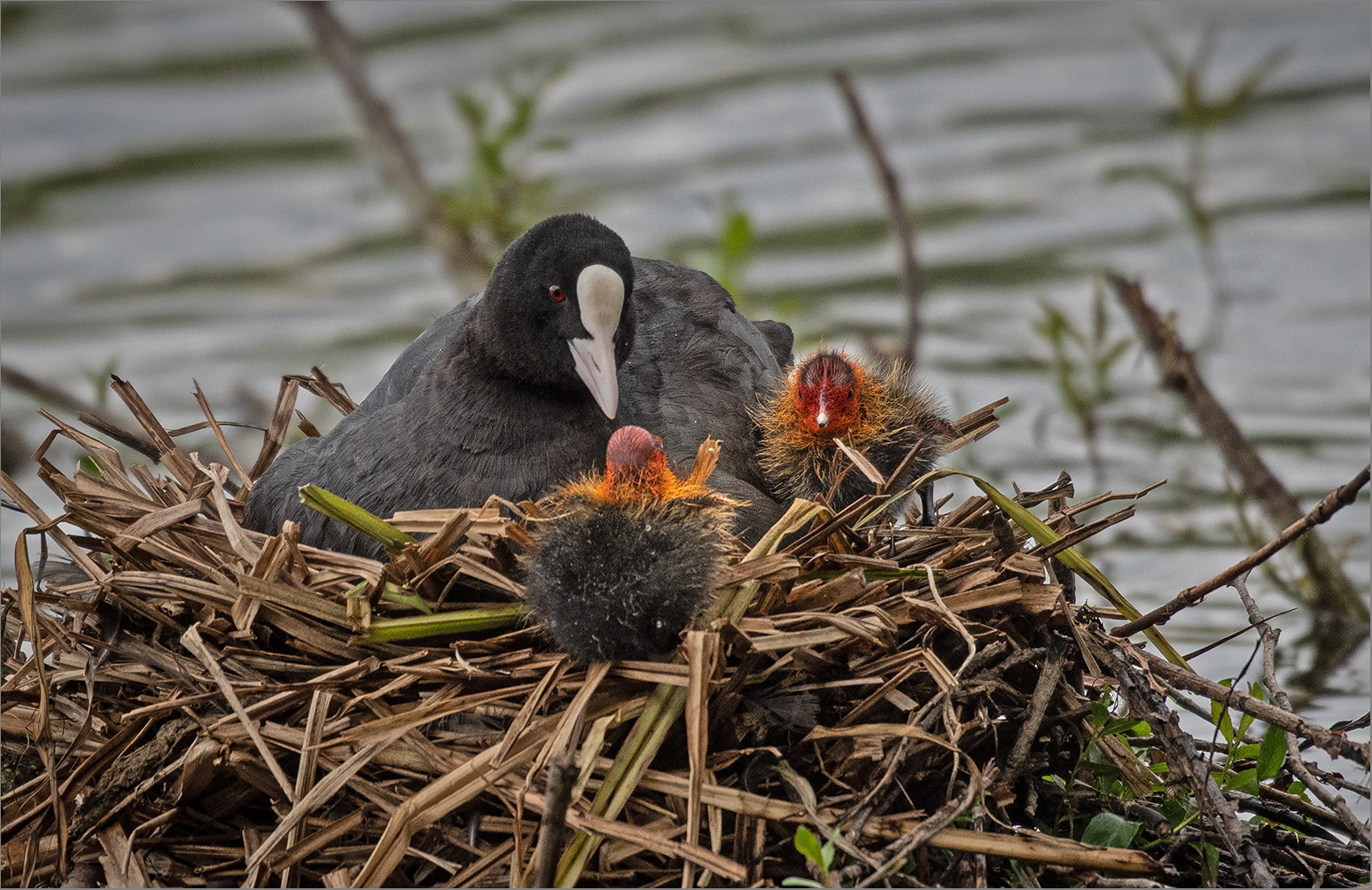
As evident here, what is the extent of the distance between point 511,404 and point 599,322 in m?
0.26

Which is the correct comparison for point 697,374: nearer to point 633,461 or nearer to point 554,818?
point 633,461

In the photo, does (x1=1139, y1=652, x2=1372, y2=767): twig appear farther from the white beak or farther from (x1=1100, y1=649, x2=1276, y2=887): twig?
the white beak

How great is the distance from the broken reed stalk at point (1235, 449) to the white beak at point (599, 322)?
176cm

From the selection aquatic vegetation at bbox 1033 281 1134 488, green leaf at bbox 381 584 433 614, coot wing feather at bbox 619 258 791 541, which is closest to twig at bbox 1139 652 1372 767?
coot wing feather at bbox 619 258 791 541

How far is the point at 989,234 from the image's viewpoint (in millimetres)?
5957

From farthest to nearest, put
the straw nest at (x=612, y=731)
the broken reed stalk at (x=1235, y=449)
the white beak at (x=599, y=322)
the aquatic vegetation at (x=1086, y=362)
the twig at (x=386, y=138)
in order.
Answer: the twig at (x=386, y=138) < the aquatic vegetation at (x=1086, y=362) < the broken reed stalk at (x=1235, y=449) < the white beak at (x=599, y=322) < the straw nest at (x=612, y=731)

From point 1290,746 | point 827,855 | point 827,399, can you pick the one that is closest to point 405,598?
point 827,855

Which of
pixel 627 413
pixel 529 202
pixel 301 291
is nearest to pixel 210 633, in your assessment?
pixel 627 413

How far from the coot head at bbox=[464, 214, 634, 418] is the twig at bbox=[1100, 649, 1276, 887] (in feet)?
3.33

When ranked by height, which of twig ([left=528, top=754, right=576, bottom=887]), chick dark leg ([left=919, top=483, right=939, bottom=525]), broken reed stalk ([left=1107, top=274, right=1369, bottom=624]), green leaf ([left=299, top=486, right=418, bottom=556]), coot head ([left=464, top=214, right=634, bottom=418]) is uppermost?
broken reed stalk ([left=1107, top=274, right=1369, bottom=624])

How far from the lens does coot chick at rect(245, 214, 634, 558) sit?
2713 mm

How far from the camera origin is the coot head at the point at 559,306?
270 cm

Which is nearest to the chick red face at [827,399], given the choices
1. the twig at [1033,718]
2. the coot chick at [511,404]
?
the coot chick at [511,404]

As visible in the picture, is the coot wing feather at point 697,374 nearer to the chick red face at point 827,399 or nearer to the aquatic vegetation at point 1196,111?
the chick red face at point 827,399
